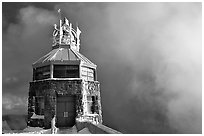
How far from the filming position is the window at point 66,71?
13.8m

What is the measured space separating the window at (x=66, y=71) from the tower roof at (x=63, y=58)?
34cm

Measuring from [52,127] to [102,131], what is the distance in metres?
4.99

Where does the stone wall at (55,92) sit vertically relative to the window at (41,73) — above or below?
below

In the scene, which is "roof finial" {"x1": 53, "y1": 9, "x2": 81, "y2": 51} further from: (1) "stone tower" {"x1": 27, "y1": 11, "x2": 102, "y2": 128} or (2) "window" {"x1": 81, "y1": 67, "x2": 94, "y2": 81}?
(2) "window" {"x1": 81, "y1": 67, "x2": 94, "y2": 81}

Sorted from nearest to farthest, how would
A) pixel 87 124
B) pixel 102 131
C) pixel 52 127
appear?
1. pixel 102 131
2. pixel 87 124
3. pixel 52 127

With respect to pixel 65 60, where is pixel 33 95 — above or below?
below

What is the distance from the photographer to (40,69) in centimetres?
1448

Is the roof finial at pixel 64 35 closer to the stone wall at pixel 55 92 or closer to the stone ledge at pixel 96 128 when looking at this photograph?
the stone wall at pixel 55 92

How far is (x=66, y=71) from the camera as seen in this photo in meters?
13.8

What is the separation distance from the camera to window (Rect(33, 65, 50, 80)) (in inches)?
550

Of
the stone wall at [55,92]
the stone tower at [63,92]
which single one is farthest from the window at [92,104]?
the stone wall at [55,92]

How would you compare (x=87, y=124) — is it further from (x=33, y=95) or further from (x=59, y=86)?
(x=33, y=95)

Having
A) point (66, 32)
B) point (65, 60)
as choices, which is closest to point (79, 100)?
point (65, 60)

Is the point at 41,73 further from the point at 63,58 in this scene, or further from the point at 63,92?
the point at 63,92
